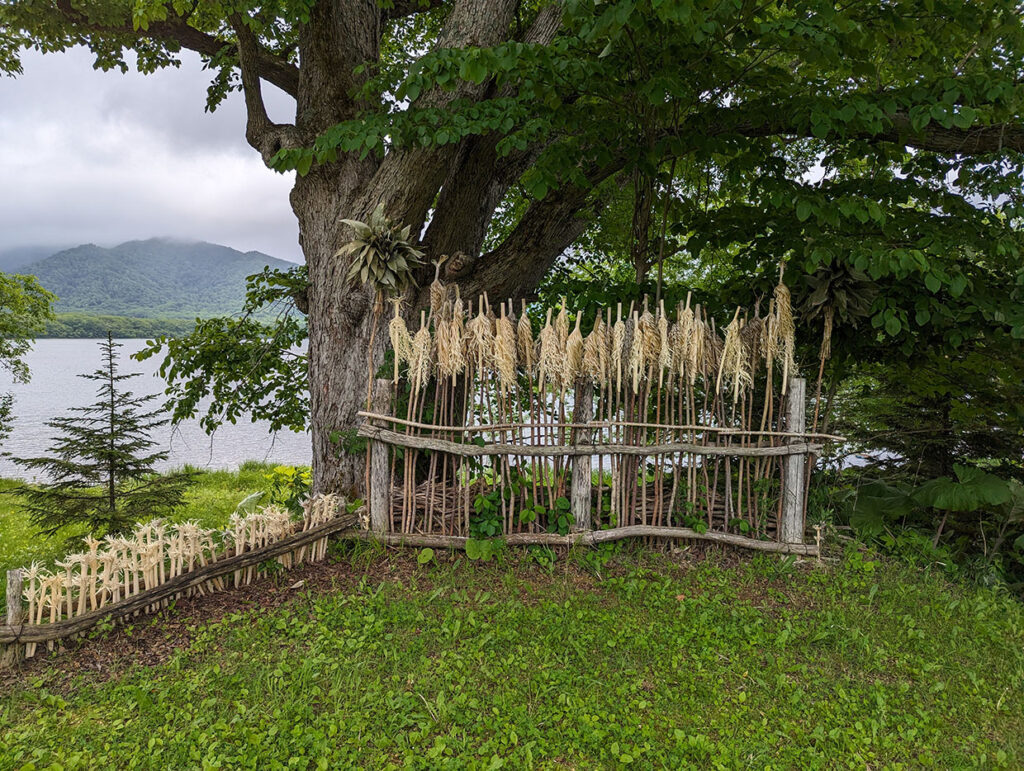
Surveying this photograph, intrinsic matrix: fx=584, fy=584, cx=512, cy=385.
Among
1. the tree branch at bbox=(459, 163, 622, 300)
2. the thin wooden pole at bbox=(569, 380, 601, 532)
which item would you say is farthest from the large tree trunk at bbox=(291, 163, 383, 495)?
the thin wooden pole at bbox=(569, 380, 601, 532)

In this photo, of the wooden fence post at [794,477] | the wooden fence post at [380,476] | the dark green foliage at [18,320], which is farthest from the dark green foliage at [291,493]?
the dark green foliage at [18,320]

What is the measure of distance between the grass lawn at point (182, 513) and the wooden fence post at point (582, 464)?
3.56m

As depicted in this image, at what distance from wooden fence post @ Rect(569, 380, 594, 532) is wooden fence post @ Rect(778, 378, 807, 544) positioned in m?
1.76

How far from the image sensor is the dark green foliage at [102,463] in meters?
5.51

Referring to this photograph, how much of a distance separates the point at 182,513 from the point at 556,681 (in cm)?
776

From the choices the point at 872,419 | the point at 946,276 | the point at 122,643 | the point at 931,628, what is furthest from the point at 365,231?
the point at 872,419

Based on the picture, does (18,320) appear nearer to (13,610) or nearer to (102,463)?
(102,463)

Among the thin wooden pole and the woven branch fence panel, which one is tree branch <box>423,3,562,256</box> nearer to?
the woven branch fence panel

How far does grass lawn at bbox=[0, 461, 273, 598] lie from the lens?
6879 millimetres

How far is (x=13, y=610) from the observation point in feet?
11.2

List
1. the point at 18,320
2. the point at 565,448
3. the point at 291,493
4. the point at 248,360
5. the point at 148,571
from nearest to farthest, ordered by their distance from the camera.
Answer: the point at 148,571 → the point at 565,448 → the point at 291,493 → the point at 248,360 → the point at 18,320

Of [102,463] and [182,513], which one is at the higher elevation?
[102,463]

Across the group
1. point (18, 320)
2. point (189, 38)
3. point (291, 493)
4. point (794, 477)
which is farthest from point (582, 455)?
point (18, 320)

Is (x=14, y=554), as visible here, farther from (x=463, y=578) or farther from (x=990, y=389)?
(x=990, y=389)
